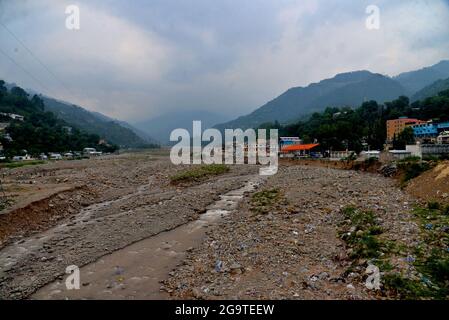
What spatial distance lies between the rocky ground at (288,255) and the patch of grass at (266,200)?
193 millimetres

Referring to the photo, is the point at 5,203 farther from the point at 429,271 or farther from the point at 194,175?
the point at 429,271

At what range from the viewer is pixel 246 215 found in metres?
14.8

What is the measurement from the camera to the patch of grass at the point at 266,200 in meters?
15.6

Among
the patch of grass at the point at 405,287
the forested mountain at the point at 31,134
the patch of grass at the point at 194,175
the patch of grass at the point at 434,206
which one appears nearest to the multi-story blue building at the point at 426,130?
the patch of grass at the point at 194,175

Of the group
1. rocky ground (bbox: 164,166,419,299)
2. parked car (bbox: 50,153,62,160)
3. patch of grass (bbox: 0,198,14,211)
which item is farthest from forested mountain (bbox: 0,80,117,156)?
rocky ground (bbox: 164,166,419,299)

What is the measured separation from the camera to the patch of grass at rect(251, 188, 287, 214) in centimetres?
1565

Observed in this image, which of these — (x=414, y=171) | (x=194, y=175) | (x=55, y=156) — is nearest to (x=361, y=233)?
(x=414, y=171)

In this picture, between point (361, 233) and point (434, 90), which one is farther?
point (434, 90)

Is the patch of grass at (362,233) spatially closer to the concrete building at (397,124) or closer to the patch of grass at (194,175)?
the patch of grass at (194,175)

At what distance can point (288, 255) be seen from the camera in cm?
906

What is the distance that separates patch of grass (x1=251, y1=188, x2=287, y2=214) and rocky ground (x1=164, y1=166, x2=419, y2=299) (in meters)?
0.19

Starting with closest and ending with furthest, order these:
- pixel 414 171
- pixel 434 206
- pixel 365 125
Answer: pixel 434 206, pixel 414 171, pixel 365 125

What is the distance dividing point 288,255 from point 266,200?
8.59 metres

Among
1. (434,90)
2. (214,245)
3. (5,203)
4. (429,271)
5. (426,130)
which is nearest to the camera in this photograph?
(429,271)
